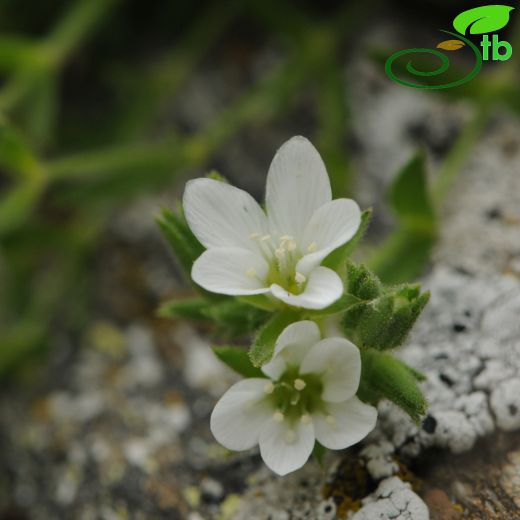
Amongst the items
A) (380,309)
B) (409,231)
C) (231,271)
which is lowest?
(409,231)

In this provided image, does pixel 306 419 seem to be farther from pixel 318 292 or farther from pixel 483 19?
pixel 483 19

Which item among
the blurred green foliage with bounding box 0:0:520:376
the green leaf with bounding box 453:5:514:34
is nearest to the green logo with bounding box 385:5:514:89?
the green leaf with bounding box 453:5:514:34

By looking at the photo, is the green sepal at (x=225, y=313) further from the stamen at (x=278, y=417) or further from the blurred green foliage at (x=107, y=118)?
the blurred green foliage at (x=107, y=118)

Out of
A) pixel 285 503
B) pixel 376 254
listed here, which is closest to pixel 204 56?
pixel 376 254

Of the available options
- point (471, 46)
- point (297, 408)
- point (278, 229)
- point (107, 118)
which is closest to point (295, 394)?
point (297, 408)

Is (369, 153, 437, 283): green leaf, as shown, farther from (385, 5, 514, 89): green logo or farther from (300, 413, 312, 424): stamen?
(300, 413, 312, 424): stamen

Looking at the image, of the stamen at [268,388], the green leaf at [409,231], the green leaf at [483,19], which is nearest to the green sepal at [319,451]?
the stamen at [268,388]
